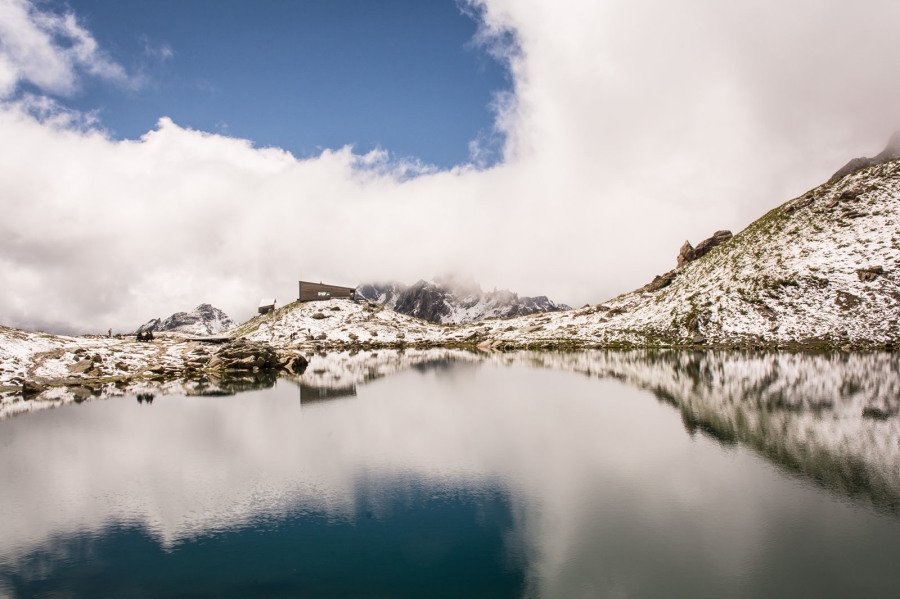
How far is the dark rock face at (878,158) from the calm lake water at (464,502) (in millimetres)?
179843

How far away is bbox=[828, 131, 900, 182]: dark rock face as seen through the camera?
168750 mm

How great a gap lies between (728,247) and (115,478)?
20349 centimetres

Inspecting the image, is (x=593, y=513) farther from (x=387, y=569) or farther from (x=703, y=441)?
(x=703, y=441)

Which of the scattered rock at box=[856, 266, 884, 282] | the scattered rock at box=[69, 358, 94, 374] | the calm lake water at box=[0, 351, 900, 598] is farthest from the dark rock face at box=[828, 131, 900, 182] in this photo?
the scattered rock at box=[69, 358, 94, 374]

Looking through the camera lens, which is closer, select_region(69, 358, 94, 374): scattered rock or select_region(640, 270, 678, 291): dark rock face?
select_region(69, 358, 94, 374): scattered rock

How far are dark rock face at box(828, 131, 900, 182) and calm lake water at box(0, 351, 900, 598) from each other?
180 metres

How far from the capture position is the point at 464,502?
23109mm

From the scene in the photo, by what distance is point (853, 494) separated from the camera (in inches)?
887

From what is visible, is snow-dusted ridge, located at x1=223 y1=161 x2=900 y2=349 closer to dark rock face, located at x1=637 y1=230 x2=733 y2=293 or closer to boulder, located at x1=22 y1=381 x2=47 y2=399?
dark rock face, located at x1=637 y1=230 x2=733 y2=293

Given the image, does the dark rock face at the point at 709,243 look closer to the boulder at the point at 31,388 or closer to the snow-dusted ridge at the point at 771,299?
the snow-dusted ridge at the point at 771,299

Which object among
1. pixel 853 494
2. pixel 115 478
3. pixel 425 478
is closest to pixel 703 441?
pixel 853 494

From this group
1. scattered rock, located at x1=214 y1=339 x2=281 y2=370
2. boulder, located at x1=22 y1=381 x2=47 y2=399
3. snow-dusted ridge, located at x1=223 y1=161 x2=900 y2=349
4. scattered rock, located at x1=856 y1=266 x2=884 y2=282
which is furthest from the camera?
scattered rock, located at x1=856 y1=266 x2=884 y2=282

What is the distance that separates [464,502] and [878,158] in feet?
763

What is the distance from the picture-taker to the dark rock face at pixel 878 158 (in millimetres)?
168750
